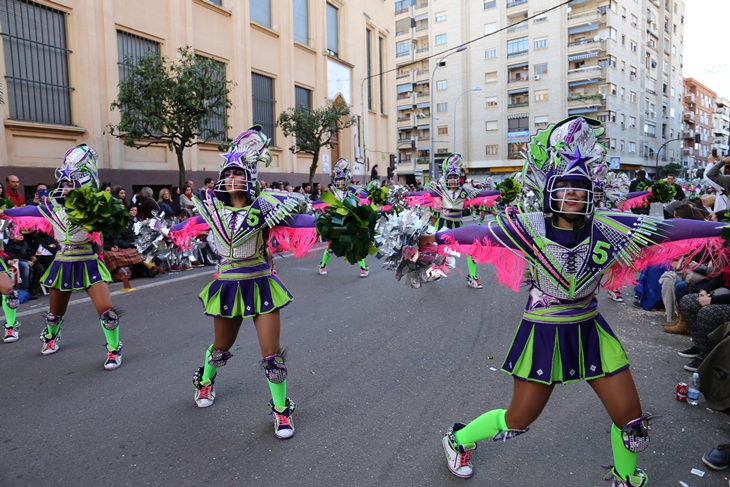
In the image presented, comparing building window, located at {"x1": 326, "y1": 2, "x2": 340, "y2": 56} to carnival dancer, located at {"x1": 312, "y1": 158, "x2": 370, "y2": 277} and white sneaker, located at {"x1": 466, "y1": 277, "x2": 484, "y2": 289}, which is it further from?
white sneaker, located at {"x1": 466, "y1": 277, "x2": 484, "y2": 289}

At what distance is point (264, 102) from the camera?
22516 mm

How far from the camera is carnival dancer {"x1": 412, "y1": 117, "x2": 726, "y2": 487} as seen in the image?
2.79 m

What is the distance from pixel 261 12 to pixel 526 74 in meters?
39.3

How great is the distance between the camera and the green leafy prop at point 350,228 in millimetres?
3273

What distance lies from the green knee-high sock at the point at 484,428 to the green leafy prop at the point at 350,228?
1.17 metres

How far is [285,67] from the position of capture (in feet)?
76.8

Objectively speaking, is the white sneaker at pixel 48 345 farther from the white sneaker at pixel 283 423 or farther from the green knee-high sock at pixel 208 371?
the white sneaker at pixel 283 423

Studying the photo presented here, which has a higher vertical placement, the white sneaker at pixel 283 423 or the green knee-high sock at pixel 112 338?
the green knee-high sock at pixel 112 338

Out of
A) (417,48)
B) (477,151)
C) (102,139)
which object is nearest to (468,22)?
(417,48)

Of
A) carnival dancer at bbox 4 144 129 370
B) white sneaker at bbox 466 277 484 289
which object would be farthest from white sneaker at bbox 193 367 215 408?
white sneaker at bbox 466 277 484 289

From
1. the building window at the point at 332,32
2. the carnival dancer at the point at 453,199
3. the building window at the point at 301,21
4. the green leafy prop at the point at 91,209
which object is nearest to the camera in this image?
the green leafy prop at the point at 91,209

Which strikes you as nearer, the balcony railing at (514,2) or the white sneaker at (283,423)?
the white sneaker at (283,423)

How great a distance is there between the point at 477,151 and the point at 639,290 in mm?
51211

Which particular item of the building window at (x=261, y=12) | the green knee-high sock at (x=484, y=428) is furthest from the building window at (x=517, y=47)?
the green knee-high sock at (x=484, y=428)
